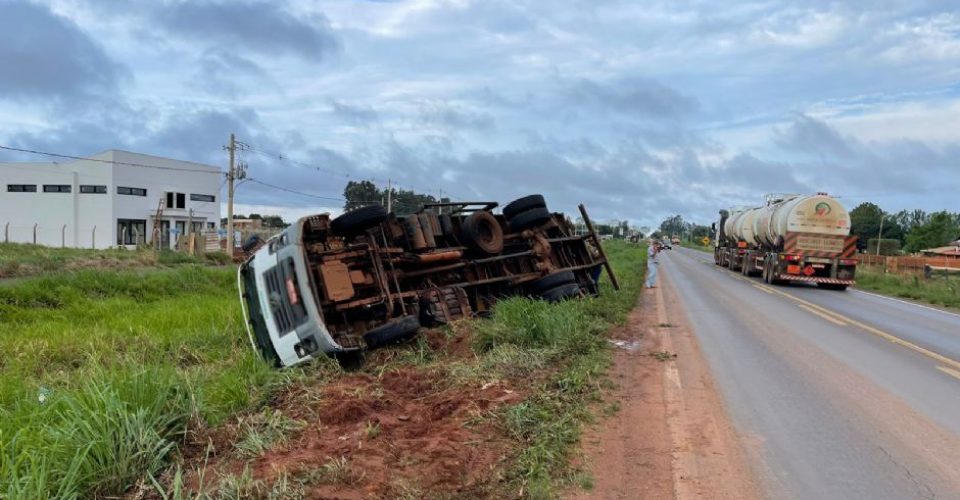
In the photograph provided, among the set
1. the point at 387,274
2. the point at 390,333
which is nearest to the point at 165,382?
the point at 390,333

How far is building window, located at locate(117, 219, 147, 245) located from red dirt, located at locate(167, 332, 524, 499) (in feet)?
178

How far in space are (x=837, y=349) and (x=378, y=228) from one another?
6.89 meters

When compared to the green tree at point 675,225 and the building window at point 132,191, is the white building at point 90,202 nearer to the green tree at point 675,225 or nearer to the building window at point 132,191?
the building window at point 132,191

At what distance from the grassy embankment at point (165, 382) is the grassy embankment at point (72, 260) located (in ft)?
30.3

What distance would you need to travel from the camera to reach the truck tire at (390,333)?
8.09 meters

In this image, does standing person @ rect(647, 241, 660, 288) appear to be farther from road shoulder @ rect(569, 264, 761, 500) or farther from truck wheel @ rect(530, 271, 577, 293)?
road shoulder @ rect(569, 264, 761, 500)

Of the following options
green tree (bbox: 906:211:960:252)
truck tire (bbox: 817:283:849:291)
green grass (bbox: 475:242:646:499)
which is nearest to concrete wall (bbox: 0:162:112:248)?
truck tire (bbox: 817:283:849:291)

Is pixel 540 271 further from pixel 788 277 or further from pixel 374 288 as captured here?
pixel 788 277

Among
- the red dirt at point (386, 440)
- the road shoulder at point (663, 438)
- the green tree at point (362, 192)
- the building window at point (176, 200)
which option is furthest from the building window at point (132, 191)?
the road shoulder at point (663, 438)

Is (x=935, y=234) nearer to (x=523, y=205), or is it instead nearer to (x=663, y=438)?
(x=523, y=205)

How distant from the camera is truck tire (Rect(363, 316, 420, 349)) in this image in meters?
8.09

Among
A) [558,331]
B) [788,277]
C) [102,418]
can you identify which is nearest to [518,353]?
[558,331]

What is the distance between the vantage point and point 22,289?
15.7 meters

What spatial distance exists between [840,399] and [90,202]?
58.2m
